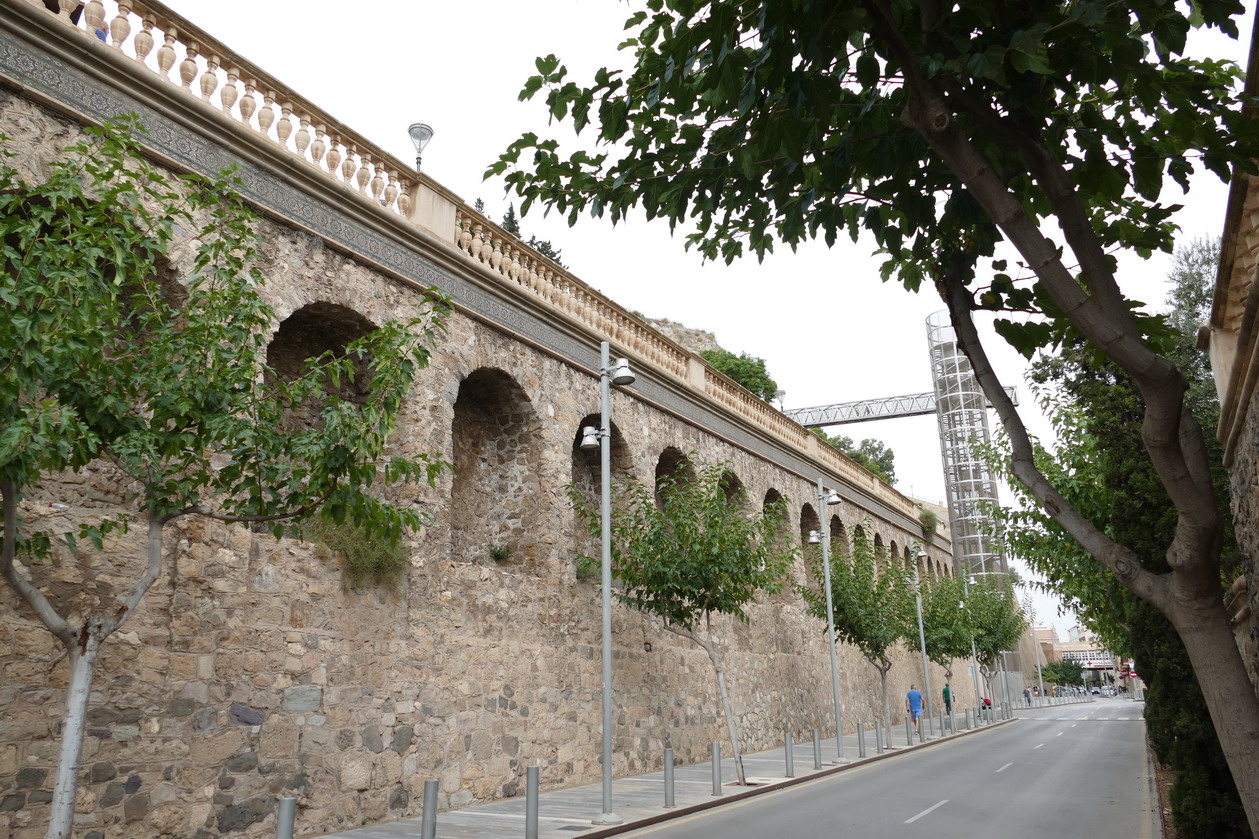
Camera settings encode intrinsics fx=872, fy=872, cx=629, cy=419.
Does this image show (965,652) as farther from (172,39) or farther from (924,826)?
(172,39)

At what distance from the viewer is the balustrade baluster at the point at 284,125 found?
11.6 meters

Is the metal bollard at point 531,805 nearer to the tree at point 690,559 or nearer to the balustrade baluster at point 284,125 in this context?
the tree at point 690,559

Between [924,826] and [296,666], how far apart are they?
7.64 meters

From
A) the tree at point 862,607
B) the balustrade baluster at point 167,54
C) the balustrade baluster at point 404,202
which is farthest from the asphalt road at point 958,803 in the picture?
the balustrade baluster at point 167,54

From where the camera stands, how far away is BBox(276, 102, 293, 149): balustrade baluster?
1155 cm

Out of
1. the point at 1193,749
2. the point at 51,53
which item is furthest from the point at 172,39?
the point at 1193,749

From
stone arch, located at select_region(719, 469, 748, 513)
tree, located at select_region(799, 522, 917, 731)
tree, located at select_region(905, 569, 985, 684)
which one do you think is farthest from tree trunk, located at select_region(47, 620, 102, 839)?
tree, located at select_region(905, 569, 985, 684)

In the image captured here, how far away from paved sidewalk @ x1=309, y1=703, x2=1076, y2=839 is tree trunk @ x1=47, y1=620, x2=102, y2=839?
15.1 feet

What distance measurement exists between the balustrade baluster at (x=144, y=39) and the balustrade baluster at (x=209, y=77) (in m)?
0.66

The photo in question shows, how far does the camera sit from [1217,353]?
7574 mm

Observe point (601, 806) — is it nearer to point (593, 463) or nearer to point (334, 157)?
point (593, 463)

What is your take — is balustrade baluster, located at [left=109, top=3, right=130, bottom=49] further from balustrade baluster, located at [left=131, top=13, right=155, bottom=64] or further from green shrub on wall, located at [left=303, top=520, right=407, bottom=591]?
green shrub on wall, located at [left=303, top=520, right=407, bottom=591]

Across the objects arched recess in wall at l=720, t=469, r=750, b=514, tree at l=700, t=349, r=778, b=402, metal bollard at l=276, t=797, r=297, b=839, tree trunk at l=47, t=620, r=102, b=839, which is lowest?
metal bollard at l=276, t=797, r=297, b=839

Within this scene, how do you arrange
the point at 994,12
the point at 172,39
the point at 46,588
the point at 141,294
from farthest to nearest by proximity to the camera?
the point at 172,39 < the point at 46,588 < the point at 141,294 < the point at 994,12
